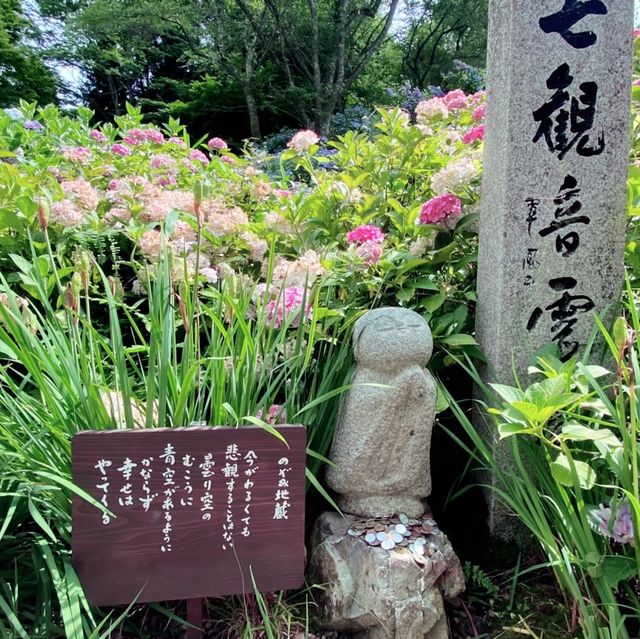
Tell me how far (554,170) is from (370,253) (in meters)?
0.59

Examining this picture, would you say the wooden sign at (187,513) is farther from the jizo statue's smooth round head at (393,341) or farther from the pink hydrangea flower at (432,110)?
the pink hydrangea flower at (432,110)

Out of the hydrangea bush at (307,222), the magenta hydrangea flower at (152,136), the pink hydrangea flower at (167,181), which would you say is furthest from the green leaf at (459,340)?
the magenta hydrangea flower at (152,136)

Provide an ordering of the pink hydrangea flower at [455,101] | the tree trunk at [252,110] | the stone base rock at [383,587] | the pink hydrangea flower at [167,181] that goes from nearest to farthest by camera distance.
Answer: the stone base rock at [383,587] → the pink hydrangea flower at [455,101] → the pink hydrangea flower at [167,181] → the tree trunk at [252,110]

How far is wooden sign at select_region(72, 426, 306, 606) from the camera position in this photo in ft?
4.08

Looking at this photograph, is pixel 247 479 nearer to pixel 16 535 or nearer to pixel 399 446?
pixel 399 446

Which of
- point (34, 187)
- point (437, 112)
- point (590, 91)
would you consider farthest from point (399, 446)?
point (34, 187)

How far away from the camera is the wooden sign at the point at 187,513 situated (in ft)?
4.08

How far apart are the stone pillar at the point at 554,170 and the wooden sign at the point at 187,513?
2.40ft

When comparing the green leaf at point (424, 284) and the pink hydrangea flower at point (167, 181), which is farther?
the pink hydrangea flower at point (167, 181)

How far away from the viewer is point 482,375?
1.83m

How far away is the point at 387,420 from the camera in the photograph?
4.86ft

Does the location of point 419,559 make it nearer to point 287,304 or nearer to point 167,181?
point 287,304

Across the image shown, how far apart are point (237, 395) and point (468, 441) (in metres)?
0.90

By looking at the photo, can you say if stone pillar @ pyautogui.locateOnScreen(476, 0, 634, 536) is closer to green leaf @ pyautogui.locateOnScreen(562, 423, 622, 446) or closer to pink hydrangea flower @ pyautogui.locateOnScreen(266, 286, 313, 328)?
green leaf @ pyautogui.locateOnScreen(562, 423, 622, 446)
